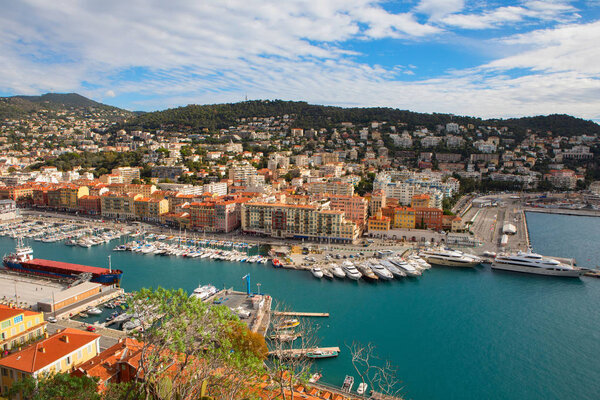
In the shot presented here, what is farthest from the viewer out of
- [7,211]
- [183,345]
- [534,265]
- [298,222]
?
[7,211]

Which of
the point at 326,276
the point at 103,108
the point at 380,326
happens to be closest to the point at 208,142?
the point at 326,276

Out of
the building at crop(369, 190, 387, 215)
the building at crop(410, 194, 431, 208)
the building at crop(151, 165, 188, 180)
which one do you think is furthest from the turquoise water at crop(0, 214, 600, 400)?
the building at crop(151, 165, 188, 180)

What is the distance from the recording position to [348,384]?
389 inches

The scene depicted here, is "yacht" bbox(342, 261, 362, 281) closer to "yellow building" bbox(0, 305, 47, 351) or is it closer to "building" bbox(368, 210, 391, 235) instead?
"building" bbox(368, 210, 391, 235)

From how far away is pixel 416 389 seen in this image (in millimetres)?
10250

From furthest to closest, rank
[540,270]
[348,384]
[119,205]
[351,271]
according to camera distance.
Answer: [119,205] → [540,270] → [351,271] → [348,384]

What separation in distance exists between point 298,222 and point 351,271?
7139mm

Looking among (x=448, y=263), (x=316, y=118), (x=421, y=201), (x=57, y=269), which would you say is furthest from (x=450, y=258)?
(x=316, y=118)

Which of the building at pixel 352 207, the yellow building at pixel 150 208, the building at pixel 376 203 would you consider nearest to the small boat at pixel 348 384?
the building at pixel 352 207

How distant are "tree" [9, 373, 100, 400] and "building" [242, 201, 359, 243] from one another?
1877cm

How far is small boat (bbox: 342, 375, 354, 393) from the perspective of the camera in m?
9.68

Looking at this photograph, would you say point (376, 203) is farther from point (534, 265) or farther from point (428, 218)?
point (534, 265)

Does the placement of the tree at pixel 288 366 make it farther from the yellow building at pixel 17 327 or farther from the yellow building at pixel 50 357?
the yellow building at pixel 17 327

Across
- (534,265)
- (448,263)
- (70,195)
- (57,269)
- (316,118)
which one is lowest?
(448,263)
